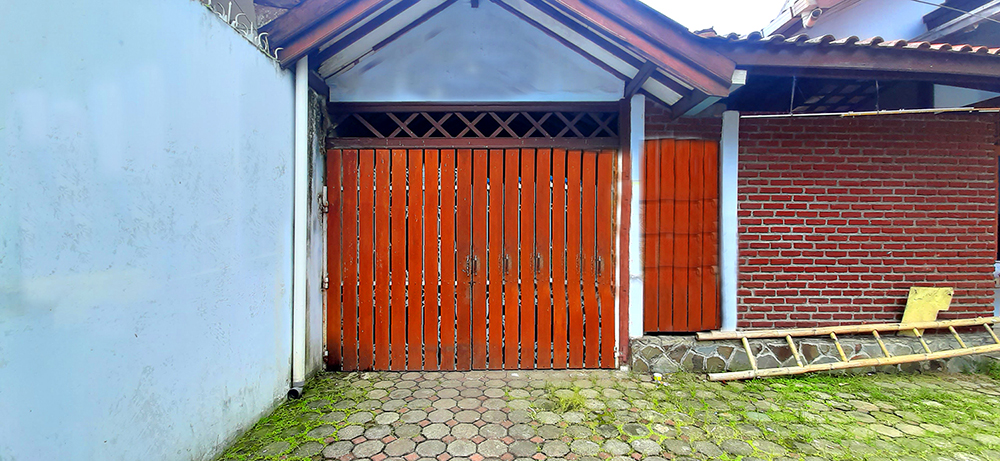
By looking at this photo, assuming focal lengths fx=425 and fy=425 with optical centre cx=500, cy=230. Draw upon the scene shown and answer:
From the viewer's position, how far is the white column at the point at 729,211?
395cm

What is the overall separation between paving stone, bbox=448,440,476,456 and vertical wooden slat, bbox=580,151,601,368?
1.64 meters

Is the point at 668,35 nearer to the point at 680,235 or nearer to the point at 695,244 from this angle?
the point at 680,235

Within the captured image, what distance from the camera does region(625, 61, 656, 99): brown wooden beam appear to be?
3326 millimetres

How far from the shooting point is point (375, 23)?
342cm

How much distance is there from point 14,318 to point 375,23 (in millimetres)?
2837

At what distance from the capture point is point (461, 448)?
8.98 feet

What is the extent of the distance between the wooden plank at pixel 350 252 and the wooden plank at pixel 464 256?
0.95 metres

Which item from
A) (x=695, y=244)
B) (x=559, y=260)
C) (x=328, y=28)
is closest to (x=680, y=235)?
(x=695, y=244)

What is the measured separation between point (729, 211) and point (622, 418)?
2161 millimetres

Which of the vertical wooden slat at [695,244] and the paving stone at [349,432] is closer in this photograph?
the paving stone at [349,432]

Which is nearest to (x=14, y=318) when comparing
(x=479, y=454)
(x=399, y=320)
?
(x=479, y=454)

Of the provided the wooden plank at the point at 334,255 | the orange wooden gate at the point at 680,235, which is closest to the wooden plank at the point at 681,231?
the orange wooden gate at the point at 680,235

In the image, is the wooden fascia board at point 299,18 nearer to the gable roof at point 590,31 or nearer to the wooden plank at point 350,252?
the gable roof at point 590,31

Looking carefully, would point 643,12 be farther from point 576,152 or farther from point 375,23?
point 375,23
